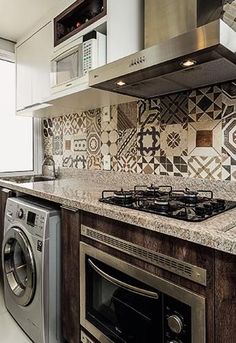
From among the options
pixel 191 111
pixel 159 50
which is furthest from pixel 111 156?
pixel 159 50

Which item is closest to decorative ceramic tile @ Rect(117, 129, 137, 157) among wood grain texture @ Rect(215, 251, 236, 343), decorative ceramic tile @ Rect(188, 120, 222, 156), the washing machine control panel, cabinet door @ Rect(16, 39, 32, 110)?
decorative ceramic tile @ Rect(188, 120, 222, 156)

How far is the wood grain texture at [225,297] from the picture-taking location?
0.78 meters

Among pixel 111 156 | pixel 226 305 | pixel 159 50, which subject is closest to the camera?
pixel 226 305

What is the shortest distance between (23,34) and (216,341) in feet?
9.15

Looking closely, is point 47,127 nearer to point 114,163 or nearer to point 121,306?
point 114,163

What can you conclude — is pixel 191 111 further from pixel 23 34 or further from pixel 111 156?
pixel 23 34

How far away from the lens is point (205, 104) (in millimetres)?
1513

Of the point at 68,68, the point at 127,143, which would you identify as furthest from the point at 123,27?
the point at 127,143

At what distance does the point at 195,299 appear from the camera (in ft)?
2.81

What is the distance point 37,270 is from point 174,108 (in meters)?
1.28

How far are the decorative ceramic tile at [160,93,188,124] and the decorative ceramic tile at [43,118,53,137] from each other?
1.49m

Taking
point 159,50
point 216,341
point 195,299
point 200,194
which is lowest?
point 216,341

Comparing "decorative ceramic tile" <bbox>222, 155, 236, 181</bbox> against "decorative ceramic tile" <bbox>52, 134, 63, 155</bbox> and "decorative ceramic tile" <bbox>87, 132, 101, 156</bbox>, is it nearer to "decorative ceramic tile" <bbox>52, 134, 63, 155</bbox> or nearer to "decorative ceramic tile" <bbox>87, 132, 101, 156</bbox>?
"decorative ceramic tile" <bbox>87, 132, 101, 156</bbox>

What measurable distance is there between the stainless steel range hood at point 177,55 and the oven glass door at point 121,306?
927mm
